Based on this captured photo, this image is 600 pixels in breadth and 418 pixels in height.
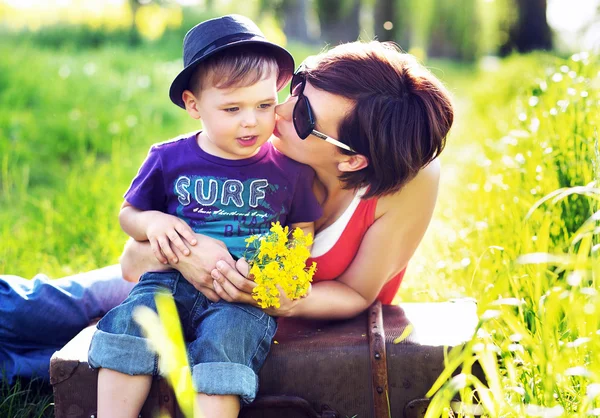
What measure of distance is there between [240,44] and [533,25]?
12.4m

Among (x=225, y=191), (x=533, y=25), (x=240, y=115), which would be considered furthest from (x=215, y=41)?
(x=533, y=25)

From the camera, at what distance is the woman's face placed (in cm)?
260

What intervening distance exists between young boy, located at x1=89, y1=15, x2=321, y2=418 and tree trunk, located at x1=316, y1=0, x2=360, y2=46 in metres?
14.1

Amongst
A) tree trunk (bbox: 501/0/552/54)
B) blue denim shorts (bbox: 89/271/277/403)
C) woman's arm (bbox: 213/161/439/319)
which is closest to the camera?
blue denim shorts (bbox: 89/271/277/403)

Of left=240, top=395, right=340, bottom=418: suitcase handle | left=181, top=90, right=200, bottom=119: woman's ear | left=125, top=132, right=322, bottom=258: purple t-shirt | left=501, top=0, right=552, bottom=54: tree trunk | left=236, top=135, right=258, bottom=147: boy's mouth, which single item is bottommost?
left=240, top=395, right=340, bottom=418: suitcase handle

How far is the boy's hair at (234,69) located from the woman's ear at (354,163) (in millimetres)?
410

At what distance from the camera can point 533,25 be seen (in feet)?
44.7

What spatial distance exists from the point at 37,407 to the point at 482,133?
5.29m

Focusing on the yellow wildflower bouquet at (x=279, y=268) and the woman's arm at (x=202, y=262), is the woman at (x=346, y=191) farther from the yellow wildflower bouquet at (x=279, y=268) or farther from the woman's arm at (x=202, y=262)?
the yellow wildflower bouquet at (x=279, y=268)

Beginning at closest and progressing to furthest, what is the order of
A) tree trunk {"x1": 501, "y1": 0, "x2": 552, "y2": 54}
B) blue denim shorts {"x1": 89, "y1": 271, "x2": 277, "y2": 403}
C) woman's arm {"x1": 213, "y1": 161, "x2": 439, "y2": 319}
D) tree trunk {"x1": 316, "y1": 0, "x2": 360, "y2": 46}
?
blue denim shorts {"x1": 89, "y1": 271, "x2": 277, "y2": 403} < woman's arm {"x1": 213, "y1": 161, "x2": 439, "y2": 319} < tree trunk {"x1": 501, "y1": 0, "x2": 552, "y2": 54} < tree trunk {"x1": 316, "y1": 0, "x2": 360, "y2": 46}

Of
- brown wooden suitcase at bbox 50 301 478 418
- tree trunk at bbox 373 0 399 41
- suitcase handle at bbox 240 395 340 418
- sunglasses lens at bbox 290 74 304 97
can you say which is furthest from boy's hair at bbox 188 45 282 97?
tree trunk at bbox 373 0 399 41

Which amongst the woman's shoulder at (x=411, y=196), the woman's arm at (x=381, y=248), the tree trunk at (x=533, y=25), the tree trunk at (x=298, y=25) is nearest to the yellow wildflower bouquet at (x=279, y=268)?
the woman's arm at (x=381, y=248)

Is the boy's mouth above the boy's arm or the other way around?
above

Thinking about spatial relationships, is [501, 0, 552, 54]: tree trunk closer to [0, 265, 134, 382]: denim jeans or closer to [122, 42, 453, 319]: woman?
[122, 42, 453, 319]: woman
